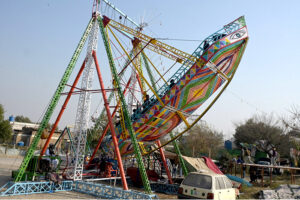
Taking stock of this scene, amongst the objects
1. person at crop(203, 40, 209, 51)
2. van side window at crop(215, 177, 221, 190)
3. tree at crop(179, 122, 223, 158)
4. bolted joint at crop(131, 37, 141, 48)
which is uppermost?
bolted joint at crop(131, 37, 141, 48)

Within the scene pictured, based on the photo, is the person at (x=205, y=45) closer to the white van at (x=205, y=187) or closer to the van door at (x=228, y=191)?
the white van at (x=205, y=187)

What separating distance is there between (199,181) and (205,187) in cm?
45

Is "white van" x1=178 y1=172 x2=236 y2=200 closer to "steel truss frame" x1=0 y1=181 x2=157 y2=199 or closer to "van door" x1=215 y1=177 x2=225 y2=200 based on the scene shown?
"van door" x1=215 y1=177 x2=225 y2=200

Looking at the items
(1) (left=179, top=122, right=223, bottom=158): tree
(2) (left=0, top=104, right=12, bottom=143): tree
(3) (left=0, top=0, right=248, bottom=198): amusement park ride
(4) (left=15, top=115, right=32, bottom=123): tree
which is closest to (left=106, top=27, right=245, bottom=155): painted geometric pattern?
(3) (left=0, top=0, right=248, bottom=198): amusement park ride

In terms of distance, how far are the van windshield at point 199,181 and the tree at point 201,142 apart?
32.0 m

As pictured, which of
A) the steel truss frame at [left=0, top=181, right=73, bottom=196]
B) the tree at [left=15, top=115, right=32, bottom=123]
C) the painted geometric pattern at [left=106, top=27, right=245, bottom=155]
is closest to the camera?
the steel truss frame at [left=0, top=181, right=73, bottom=196]

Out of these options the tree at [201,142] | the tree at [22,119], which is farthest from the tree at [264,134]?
the tree at [22,119]

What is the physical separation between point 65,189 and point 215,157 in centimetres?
3152

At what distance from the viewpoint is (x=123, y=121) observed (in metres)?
16.1

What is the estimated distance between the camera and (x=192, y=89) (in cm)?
1452

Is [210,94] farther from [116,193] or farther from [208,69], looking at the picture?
[116,193]

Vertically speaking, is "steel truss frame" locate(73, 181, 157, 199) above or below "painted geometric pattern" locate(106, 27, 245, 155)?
below

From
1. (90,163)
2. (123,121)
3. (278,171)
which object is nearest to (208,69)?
(123,121)

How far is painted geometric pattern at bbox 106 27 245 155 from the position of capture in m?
13.6
